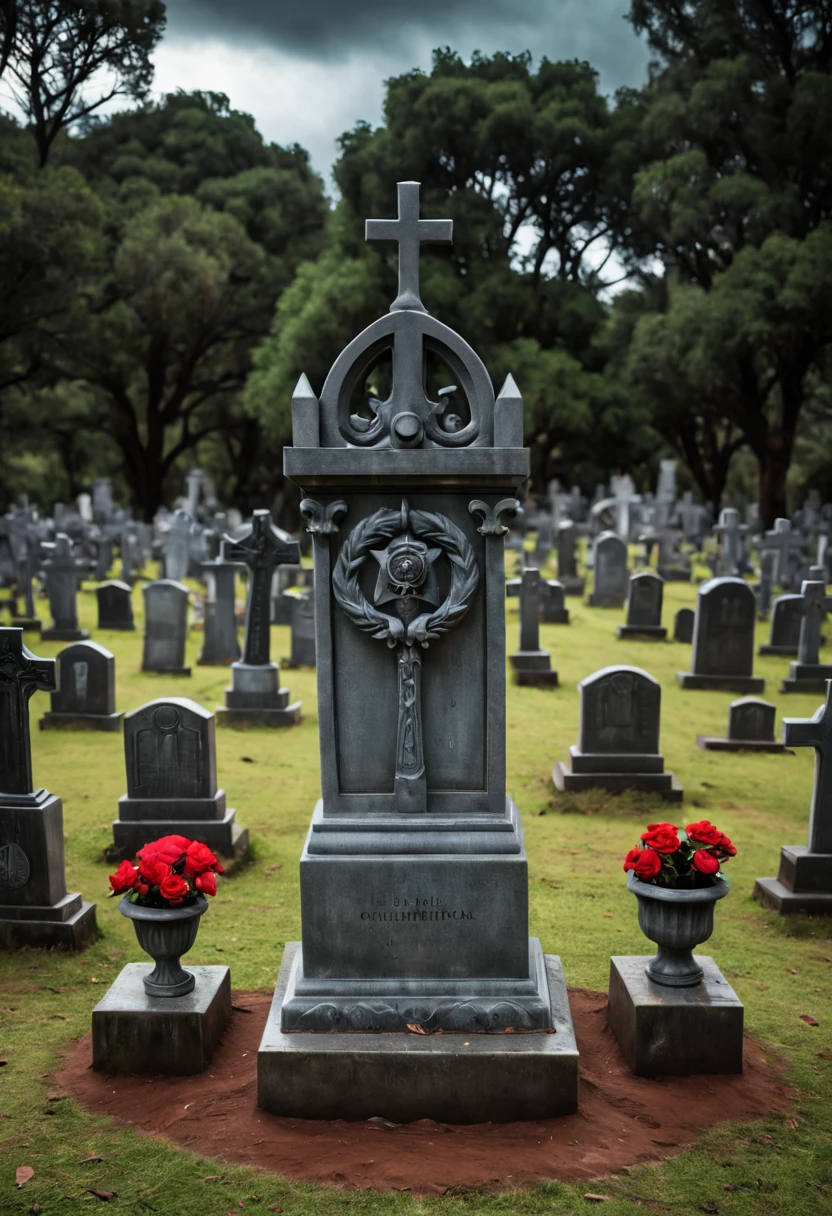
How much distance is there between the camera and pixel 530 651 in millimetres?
14617

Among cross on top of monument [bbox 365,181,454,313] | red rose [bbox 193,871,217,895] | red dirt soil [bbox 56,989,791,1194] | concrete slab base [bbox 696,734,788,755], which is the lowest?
concrete slab base [bbox 696,734,788,755]

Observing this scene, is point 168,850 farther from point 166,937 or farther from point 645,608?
point 645,608

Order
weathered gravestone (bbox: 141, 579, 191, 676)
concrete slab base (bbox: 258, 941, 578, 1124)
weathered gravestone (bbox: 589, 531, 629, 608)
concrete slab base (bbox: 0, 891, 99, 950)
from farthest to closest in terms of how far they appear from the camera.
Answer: weathered gravestone (bbox: 589, 531, 629, 608) → weathered gravestone (bbox: 141, 579, 191, 676) → concrete slab base (bbox: 0, 891, 99, 950) → concrete slab base (bbox: 258, 941, 578, 1124)

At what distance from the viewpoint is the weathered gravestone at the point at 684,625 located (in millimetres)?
17141

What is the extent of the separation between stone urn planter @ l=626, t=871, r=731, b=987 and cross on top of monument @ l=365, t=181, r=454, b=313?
2.87m

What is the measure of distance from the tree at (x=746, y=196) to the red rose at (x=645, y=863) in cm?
2326

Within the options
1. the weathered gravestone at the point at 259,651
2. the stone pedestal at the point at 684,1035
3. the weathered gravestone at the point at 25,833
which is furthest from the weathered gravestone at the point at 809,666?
the weathered gravestone at the point at 25,833

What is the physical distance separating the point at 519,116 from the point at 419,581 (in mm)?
31623

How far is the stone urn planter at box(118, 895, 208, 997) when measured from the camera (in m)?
4.75

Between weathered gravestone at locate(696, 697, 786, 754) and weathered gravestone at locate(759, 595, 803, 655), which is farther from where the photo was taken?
weathered gravestone at locate(759, 595, 803, 655)

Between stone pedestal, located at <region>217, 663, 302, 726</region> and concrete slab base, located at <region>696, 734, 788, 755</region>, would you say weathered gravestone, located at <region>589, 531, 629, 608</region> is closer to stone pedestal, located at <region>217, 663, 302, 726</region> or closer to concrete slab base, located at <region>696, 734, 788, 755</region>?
concrete slab base, located at <region>696, 734, 788, 755</region>

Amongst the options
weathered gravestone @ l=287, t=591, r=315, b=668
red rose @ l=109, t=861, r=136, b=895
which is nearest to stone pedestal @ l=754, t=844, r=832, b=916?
red rose @ l=109, t=861, r=136, b=895

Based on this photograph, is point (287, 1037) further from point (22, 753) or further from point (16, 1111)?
point (22, 753)

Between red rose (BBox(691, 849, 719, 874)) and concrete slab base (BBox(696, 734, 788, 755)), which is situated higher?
red rose (BBox(691, 849, 719, 874))
